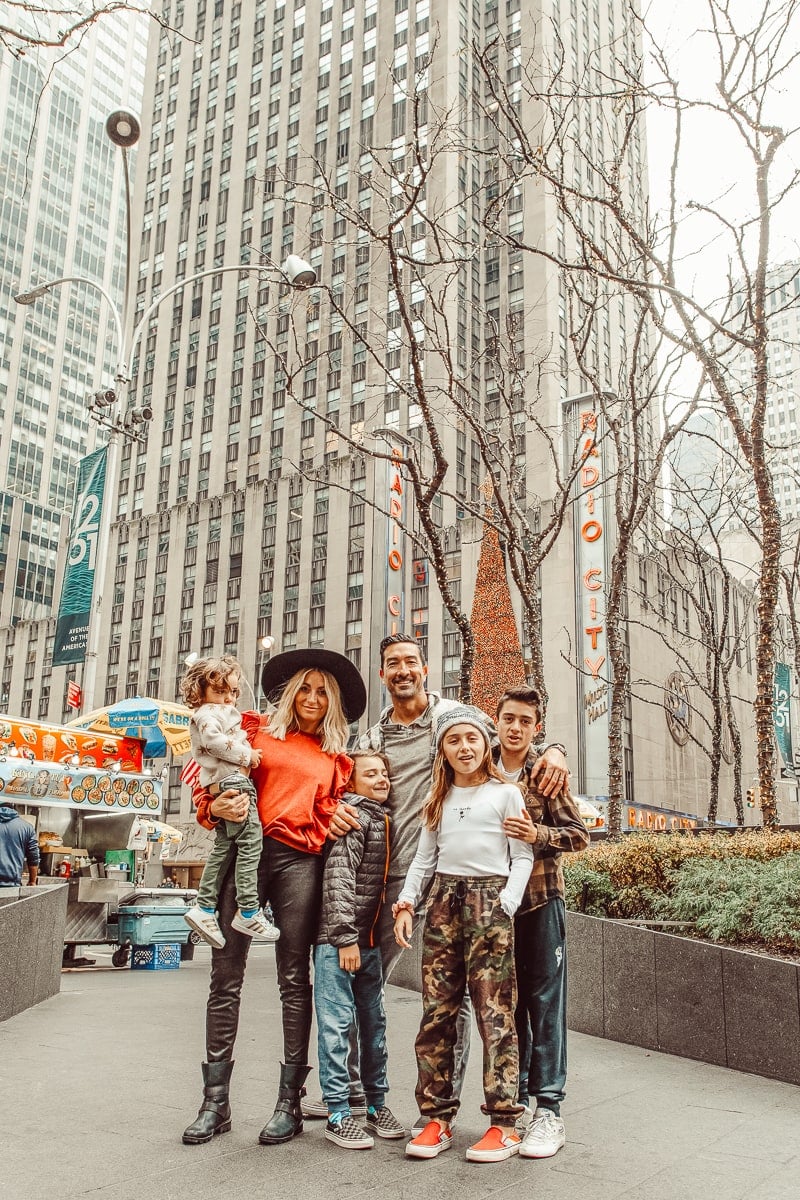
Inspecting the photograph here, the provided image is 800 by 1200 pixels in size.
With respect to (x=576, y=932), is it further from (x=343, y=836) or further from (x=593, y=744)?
(x=593, y=744)

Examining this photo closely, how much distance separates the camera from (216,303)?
246 ft

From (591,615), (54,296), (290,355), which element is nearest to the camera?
(591,615)

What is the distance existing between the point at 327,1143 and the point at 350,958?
2.51ft

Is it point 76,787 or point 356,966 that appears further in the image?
point 76,787

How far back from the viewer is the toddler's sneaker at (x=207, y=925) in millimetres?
4168

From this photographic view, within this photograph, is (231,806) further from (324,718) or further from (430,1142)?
(430,1142)

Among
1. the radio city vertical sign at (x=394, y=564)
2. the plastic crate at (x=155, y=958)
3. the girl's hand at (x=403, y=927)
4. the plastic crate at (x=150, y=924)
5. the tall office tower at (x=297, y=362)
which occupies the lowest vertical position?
the plastic crate at (x=155, y=958)

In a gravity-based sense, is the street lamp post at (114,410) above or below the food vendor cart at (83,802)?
above

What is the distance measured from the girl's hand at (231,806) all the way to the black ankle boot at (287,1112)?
1.13 m

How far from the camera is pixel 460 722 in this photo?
4.46 m

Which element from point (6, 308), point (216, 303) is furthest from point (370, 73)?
point (6, 308)

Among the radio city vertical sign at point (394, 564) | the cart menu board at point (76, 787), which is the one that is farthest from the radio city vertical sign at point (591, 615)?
the cart menu board at point (76, 787)

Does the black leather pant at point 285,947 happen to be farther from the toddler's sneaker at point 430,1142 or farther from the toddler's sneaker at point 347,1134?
the toddler's sneaker at point 430,1142

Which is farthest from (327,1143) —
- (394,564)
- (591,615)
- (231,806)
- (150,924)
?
(394,564)
